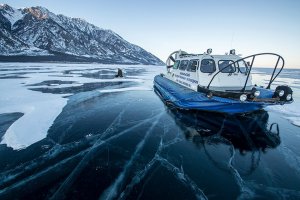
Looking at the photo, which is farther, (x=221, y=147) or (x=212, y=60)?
(x=212, y=60)

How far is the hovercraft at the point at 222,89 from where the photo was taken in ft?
28.5

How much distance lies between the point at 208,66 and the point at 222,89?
157cm

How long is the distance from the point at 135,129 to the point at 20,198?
4424 millimetres

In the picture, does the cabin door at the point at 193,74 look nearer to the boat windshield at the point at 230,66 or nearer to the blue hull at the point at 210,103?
the blue hull at the point at 210,103

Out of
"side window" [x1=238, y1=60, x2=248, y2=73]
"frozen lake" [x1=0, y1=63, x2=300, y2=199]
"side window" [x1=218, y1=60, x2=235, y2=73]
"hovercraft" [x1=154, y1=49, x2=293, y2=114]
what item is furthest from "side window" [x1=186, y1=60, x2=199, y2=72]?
"frozen lake" [x1=0, y1=63, x2=300, y2=199]

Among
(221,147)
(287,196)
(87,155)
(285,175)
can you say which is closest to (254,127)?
(221,147)

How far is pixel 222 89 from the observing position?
9.93m

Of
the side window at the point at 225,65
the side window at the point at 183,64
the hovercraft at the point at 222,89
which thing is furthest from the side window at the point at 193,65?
the side window at the point at 225,65

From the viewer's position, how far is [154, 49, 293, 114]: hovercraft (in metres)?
8.69

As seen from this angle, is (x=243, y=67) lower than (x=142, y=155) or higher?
higher

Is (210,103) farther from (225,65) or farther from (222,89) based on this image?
(225,65)

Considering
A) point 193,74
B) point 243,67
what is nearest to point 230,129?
point 193,74

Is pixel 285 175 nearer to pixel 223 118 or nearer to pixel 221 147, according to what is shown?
pixel 221 147

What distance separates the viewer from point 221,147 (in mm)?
6770
